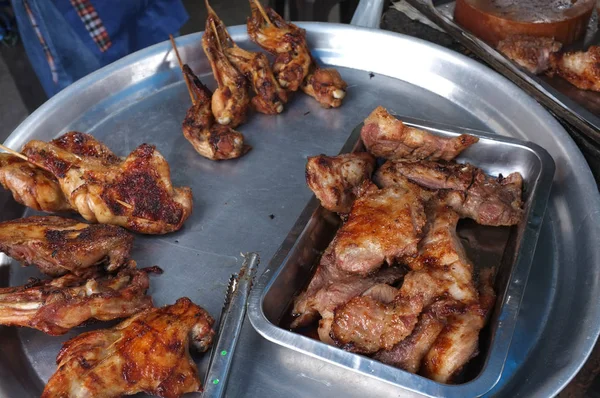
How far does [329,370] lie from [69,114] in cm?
211

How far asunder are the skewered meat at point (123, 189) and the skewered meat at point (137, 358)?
21.3 inches

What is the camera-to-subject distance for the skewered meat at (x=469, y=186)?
2225mm

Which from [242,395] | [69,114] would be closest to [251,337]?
[242,395]

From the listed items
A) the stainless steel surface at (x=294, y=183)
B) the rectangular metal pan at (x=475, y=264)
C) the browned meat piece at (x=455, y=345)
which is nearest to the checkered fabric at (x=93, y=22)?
the stainless steel surface at (x=294, y=183)

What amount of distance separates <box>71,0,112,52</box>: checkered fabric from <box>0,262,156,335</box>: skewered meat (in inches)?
102

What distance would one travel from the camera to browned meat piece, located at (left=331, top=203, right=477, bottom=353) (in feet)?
6.08

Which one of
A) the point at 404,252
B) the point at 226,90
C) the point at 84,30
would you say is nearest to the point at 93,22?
the point at 84,30

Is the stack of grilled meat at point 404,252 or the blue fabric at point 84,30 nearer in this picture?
the stack of grilled meat at point 404,252

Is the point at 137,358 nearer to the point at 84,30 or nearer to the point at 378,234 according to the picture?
the point at 378,234

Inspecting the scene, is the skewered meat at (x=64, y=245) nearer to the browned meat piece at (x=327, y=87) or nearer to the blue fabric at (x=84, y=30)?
the browned meat piece at (x=327, y=87)

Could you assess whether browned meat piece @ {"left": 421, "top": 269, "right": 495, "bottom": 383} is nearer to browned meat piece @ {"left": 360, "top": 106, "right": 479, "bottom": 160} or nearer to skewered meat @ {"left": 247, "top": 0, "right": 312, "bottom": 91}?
browned meat piece @ {"left": 360, "top": 106, "right": 479, "bottom": 160}

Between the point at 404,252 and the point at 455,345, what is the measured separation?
1.37 ft

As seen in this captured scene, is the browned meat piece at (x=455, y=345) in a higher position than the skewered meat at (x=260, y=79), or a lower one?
lower

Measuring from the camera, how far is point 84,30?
13.3 feet
